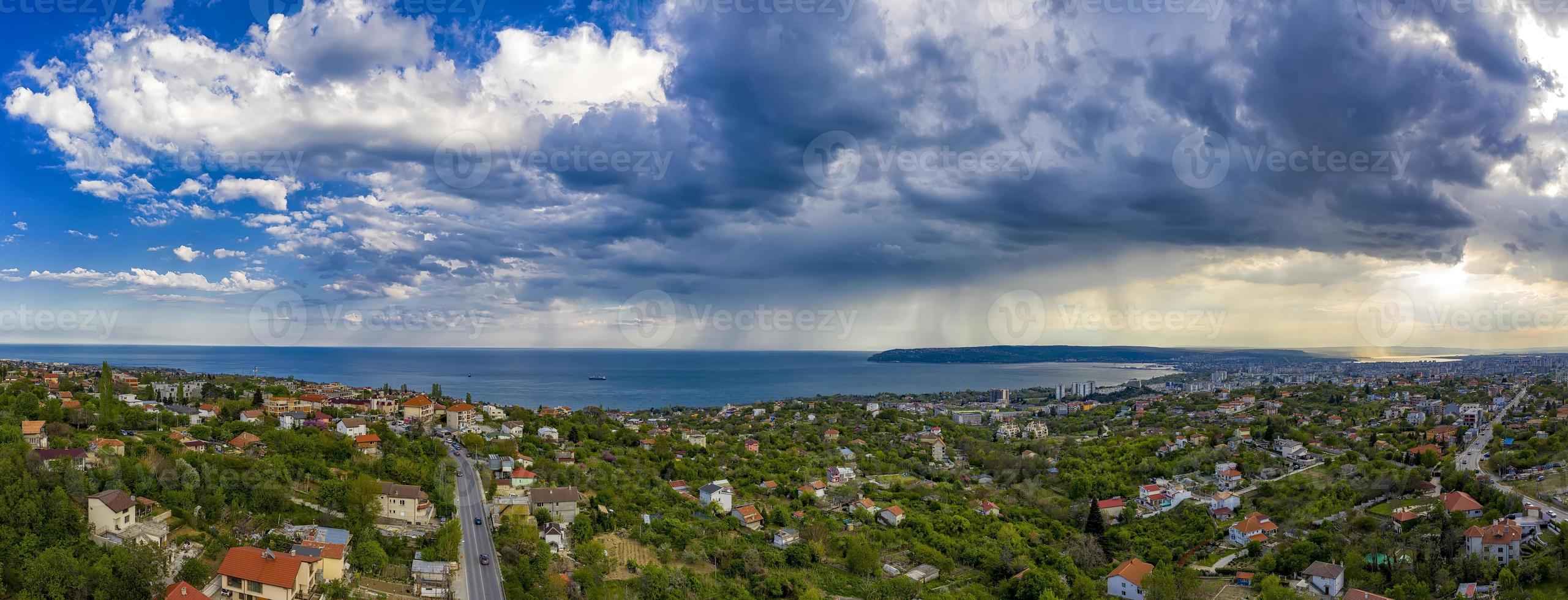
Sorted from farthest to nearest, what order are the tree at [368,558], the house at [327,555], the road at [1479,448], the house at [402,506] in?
1. the road at [1479,448]
2. the house at [402,506]
3. the tree at [368,558]
4. the house at [327,555]

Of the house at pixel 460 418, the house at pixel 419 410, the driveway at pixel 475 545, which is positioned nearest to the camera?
the driveway at pixel 475 545

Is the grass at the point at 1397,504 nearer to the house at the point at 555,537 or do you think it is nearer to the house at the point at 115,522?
the house at the point at 555,537

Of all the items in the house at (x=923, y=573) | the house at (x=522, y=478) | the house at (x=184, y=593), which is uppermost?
the house at (x=184, y=593)

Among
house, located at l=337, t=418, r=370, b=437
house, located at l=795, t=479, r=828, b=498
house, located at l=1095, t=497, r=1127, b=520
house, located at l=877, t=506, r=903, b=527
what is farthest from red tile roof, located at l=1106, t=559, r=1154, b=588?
house, located at l=337, t=418, r=370, b=437

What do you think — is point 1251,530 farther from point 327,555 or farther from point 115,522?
point 115,522

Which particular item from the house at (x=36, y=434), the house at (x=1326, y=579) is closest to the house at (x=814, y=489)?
the house at (x=1326, y=579)

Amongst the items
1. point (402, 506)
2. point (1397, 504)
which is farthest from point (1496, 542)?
point (402, 506)
